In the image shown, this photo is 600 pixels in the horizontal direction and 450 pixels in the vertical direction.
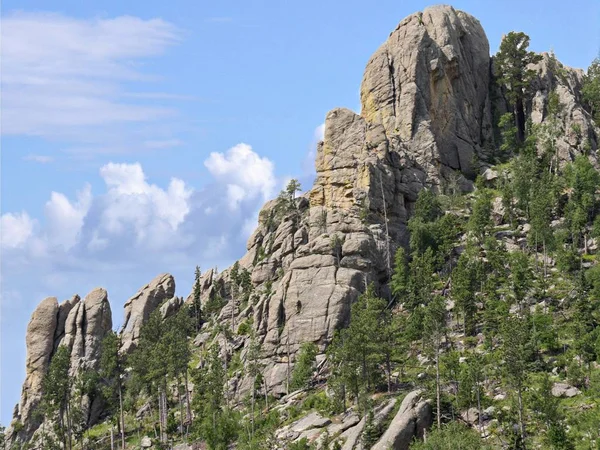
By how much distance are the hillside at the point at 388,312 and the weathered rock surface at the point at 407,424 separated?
286 mm

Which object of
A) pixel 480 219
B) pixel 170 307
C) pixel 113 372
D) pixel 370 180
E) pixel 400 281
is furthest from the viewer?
pixel 170 307

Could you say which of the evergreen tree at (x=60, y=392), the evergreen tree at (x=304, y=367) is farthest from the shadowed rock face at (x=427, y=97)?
the evergreen tree at (x=60, y=392)

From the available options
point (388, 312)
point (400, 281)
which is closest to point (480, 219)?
point (400, 281)

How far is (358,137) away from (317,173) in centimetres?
968

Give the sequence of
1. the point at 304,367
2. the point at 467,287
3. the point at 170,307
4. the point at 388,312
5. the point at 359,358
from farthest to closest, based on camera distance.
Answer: the point at 170,307 < the point at 467,287 < the point at 388,312 < the point at 304,367 < the point at 359,358

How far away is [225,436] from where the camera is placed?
129750 millimetres

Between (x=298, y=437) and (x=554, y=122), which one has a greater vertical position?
(x=554, y=122)

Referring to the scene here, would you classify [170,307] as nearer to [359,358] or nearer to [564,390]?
[359,358]

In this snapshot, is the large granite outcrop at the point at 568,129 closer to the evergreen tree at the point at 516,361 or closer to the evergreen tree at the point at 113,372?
the evergreen tree at the point at 516,361

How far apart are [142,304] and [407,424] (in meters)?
83.8

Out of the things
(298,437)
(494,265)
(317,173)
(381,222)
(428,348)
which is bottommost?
(298,437)

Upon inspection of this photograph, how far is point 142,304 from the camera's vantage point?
610 feet

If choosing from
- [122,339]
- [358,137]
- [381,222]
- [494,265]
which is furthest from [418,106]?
[122,339]

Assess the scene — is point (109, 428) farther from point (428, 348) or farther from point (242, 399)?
point (428, 348)
